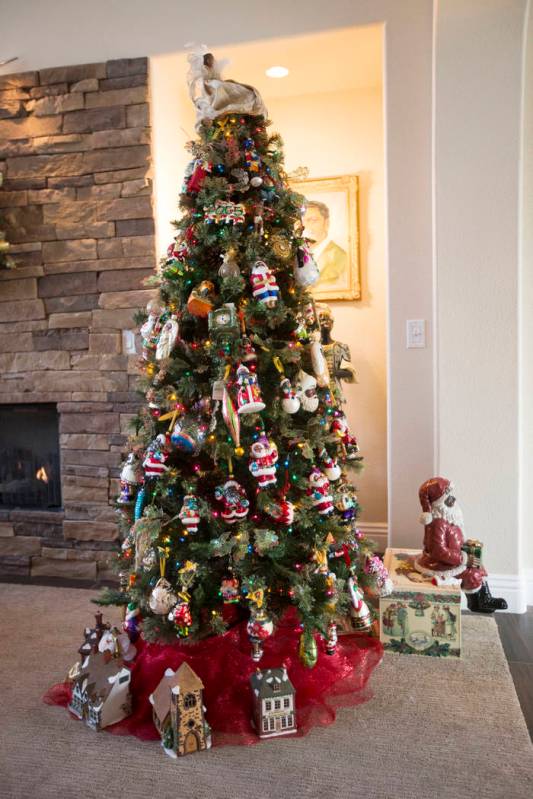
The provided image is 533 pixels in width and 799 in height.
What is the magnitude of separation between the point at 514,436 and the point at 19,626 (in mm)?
2201

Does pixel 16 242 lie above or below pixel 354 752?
above

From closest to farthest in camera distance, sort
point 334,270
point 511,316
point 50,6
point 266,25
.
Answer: point 511,316 → point 266,25 → point 50,6 → point 334,270

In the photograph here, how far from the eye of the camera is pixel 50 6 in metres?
3.01

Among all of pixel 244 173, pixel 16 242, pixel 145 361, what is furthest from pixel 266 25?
pixel 145 361

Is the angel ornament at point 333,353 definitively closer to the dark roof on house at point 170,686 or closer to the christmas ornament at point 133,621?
the christmas ornament at point 133,621

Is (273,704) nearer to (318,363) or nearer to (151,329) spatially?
(318,363)

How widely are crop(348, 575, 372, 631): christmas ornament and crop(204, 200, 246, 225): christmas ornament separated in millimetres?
1242

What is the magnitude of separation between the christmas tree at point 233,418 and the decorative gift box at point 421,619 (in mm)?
236

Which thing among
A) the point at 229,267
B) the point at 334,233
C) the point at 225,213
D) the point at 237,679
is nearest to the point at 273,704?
the point at 237,679

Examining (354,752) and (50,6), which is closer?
(354,752)

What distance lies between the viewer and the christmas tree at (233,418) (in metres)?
1.90

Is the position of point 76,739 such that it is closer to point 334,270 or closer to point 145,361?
point 145,361

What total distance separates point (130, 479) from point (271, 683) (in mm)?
784

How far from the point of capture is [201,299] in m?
1.92
